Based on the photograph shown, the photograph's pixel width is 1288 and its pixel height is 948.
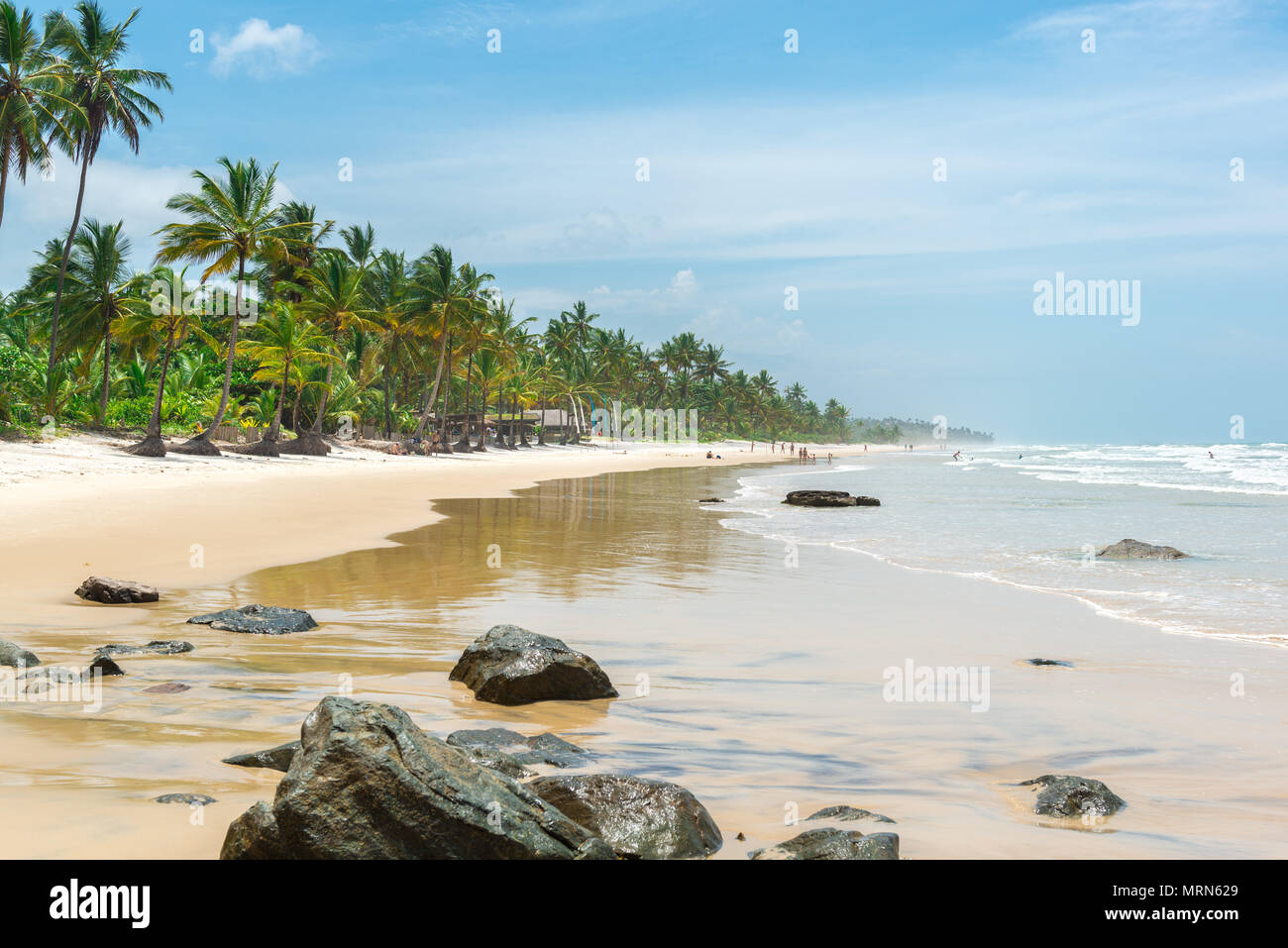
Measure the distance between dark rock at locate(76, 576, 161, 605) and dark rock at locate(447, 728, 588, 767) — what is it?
5.94m

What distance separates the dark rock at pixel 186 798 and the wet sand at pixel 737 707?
6cm

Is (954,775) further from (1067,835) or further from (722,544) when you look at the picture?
(722,544)

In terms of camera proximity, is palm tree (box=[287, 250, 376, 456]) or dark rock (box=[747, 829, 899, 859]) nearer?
dark rock (box=[747, 829, 899, 859])

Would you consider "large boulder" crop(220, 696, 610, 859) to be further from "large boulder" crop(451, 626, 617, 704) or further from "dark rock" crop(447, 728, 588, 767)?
"large boulder" crop(451, 626, 617, 704)

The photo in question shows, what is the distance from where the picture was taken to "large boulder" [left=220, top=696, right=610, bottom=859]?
3307 mm

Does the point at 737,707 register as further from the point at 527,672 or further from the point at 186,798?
the point at 186,798

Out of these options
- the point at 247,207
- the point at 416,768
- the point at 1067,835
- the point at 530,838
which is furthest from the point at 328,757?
the point at 247,207

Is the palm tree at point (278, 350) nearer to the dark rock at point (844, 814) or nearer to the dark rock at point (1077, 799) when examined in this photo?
the dark rock at point (844, 814)

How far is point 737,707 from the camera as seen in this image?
6.71 meters

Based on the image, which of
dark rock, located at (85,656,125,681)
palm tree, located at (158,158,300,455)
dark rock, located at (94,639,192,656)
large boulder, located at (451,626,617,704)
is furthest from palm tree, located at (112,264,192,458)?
large boulder, located at (451,626,617,704)

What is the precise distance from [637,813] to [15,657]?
5003mm

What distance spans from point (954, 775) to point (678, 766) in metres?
1.53

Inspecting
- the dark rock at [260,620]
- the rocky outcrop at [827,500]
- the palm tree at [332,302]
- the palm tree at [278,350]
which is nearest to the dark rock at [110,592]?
the dark rock at [260,620]

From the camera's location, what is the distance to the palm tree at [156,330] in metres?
34.9
